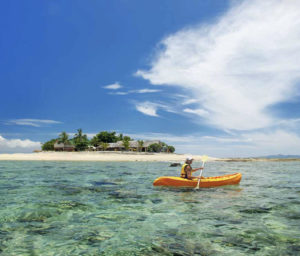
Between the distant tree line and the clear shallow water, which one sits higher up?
the distant tree line

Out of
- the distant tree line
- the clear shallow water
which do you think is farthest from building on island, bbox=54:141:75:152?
the clear shallow water

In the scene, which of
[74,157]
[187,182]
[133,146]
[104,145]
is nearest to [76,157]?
[74,157]

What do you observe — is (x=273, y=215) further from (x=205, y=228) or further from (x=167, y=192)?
(x=167, y=192)

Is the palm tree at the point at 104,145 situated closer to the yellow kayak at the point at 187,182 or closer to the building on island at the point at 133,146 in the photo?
the building on island at the point at 133,146

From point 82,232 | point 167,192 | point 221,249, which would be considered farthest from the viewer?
point 167,192

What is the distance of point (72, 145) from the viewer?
9638 cm

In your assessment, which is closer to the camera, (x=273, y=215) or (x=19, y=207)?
(x=273, y=215)

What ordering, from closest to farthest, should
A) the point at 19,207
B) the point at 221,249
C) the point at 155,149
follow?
1. the point at 221,249
2. the point at 19,207
3. the point at 155,149

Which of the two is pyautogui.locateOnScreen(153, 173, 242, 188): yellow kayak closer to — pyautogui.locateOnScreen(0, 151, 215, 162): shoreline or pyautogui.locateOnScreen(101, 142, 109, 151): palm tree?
pyautogui.locateOnScreen(0, 151, 215, 162): shoreline

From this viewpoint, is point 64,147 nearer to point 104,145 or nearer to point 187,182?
point 104,145

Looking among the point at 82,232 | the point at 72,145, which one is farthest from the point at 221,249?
the point at 72,145

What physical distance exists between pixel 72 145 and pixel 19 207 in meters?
91.3

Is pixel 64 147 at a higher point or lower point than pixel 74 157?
higher

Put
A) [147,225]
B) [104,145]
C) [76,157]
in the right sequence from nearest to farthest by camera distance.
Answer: [147,225]
[76,157]
[104,145]
